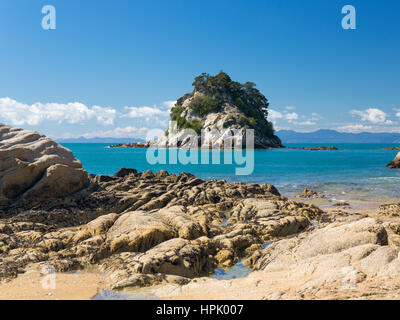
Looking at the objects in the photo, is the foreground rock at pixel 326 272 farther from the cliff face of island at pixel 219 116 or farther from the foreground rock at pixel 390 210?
the cliff face of island at pixel 219 116

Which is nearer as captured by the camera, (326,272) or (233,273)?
(326,272)

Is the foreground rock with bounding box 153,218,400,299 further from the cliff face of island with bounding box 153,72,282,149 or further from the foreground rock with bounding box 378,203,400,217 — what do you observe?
the cliff face of island with bounding box 153,72,282,149

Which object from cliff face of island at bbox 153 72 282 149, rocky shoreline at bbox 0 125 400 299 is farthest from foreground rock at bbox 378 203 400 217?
cliff face of island at bbox 153 72 282 149

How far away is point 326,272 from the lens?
6.79 m

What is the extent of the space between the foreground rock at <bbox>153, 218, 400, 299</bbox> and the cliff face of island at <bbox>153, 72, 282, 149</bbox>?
298ft

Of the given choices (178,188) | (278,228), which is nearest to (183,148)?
(178,188)

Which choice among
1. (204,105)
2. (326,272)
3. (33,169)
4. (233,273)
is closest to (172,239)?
(233,273)

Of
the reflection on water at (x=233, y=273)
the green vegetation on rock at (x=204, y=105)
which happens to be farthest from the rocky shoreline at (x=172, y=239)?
the green vegetation on rock at (x=204, y=105)

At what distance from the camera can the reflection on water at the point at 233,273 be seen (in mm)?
8867

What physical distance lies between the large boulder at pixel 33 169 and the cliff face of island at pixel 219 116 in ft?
274

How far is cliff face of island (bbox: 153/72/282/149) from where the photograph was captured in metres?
104

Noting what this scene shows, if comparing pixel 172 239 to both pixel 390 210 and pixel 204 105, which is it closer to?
pixel 390 210

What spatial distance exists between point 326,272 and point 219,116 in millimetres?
105264
